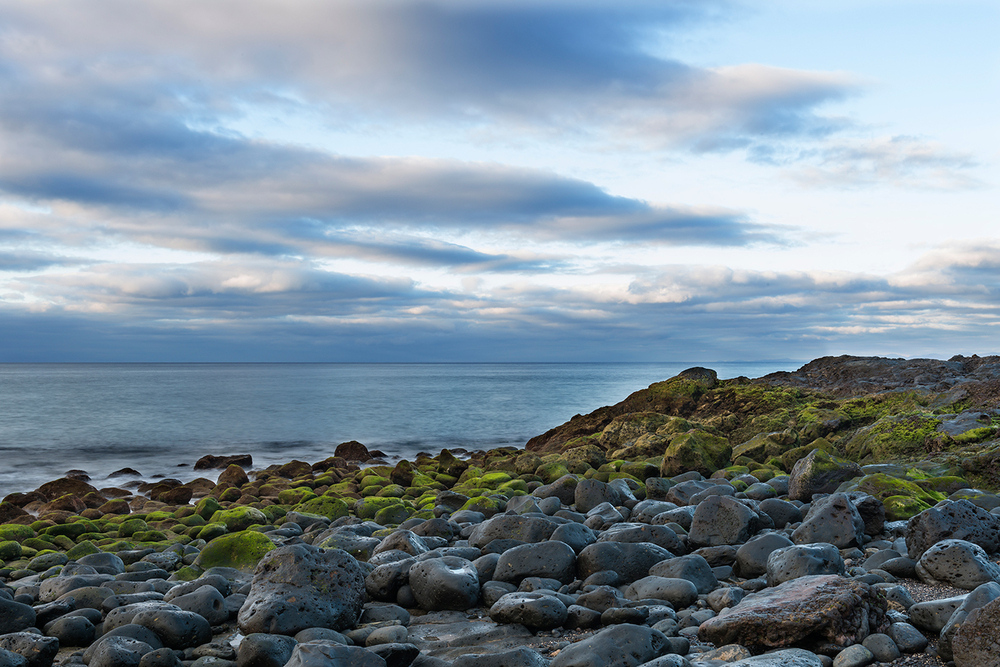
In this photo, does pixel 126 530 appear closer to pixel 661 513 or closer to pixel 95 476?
pixel 661 513

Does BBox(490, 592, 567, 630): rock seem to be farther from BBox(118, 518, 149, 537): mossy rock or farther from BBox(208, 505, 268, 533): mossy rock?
BBox(118, 518, 149, 537): mossy rock

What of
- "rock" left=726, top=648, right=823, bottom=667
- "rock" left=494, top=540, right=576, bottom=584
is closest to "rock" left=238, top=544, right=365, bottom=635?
"rock" left=494, top=540, right=576, bottom=584

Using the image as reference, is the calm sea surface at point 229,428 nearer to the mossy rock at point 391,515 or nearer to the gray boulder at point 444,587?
the mossy rock at point 391,515

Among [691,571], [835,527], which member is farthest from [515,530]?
[835,527]

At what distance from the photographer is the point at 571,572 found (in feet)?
17.4

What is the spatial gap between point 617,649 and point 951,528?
328 centimetres

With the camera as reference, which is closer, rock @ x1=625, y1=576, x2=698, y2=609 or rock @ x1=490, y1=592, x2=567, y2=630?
rock @ x1=490, y1=592, x2=567, y2=630

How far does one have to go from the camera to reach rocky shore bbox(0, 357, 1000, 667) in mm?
3678

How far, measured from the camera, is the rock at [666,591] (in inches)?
186

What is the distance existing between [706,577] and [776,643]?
4.70 feet

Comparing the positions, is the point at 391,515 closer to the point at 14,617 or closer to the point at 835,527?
the point at 14,617

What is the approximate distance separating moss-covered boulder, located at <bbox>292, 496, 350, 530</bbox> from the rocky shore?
0.09ft

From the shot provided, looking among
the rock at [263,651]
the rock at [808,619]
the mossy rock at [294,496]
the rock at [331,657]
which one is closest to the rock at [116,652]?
the rock at [263,651]

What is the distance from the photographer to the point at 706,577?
5.06 metres
